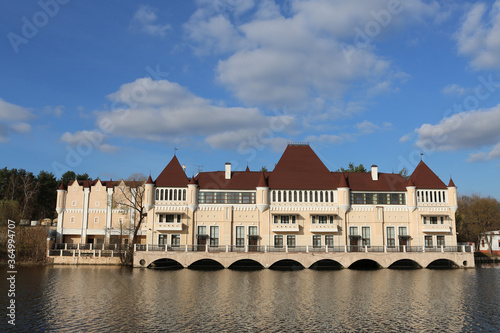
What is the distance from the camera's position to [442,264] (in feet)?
179

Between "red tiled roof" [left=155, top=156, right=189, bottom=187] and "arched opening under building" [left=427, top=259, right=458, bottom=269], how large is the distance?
34.8 m

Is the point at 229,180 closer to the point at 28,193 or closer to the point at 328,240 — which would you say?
the point at 328,240

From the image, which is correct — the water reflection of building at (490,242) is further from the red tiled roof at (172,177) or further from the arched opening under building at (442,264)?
the red tiled roof at (172,177)

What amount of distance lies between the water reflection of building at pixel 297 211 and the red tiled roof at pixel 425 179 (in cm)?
Answer: 14

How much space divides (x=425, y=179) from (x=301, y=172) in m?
17.6

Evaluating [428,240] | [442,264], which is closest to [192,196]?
[428,240]

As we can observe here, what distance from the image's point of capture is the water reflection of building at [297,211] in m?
54.2

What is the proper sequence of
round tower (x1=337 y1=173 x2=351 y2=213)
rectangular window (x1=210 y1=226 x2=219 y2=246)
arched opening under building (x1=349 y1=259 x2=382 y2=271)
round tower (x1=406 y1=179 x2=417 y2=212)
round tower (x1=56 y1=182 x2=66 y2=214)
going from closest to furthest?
1. arched opening under building (x1=349 y1=259 x2=382 y2=271)
2. rectangular window (x1=210 y1=226 x2=219 y2=246)
3. round tower (x1=337 y1=173 x2=351 y2=213)
4. round tower (x1=406 y1=179 x2=417 y2=212)
5. round tower (x1=56 y1=182 x2=66 y2=214)

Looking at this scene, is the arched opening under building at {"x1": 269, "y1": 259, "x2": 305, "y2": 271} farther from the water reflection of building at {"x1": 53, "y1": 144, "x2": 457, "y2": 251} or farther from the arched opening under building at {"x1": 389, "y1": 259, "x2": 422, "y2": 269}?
the arched opening under building at {"x1": 389, "y1": 259, "x2": 422, "y2": 269}

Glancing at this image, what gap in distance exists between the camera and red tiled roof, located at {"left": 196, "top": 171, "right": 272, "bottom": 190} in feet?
183

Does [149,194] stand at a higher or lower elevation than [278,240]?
higher

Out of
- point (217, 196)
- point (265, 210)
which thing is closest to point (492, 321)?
point (265, 210)

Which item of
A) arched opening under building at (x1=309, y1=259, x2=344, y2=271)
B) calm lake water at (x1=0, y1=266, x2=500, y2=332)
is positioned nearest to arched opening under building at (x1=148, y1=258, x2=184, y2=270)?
calm lake water at (x1=0, y1=266, x2=500, y2=332)

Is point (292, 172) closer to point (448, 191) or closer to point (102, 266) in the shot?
point (448, 191)
